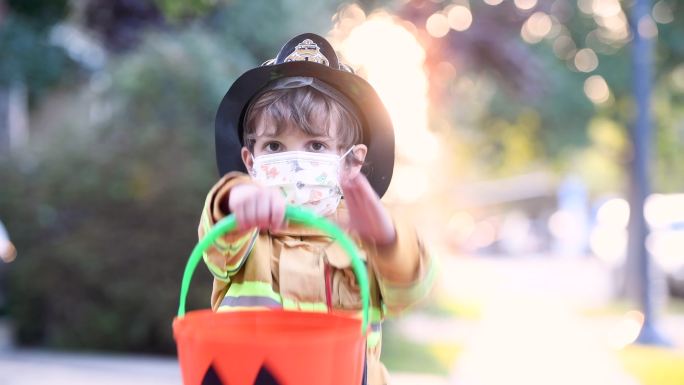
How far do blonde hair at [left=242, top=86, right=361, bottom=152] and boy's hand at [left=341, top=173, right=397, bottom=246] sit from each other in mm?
338

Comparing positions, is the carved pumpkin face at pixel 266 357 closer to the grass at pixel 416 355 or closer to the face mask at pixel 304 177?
the face mask at pixel 304 177

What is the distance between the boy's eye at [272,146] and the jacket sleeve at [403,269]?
0.41 metres

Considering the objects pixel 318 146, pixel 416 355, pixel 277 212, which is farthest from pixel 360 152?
pixel 416 355

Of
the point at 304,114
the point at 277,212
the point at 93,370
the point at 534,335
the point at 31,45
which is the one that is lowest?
the point at 93,370

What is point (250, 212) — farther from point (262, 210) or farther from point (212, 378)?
point (212, 378)

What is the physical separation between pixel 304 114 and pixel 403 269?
1.55 feet

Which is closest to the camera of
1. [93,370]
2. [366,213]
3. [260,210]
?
[260,210]

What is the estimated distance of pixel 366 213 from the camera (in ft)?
5.17

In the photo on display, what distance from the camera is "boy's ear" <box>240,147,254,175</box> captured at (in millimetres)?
1974

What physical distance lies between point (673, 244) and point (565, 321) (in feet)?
13.1

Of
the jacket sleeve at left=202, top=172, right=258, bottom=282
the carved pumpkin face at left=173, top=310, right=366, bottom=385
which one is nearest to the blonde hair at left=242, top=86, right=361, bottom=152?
the jacket sleeve at left=202, top=172, right=258, bottom=282

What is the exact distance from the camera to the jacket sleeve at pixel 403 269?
1.63m

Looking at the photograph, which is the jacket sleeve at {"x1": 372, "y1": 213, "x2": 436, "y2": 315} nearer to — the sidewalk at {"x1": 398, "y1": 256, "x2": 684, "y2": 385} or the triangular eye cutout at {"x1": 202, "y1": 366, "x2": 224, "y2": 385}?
the triangular eye cutout at {"x1": 202, "y1": 366, "x2": 224, "y2": 385}

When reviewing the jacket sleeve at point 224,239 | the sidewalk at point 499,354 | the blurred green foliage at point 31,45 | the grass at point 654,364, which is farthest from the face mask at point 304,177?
the blurred green foliage at point 31,45
